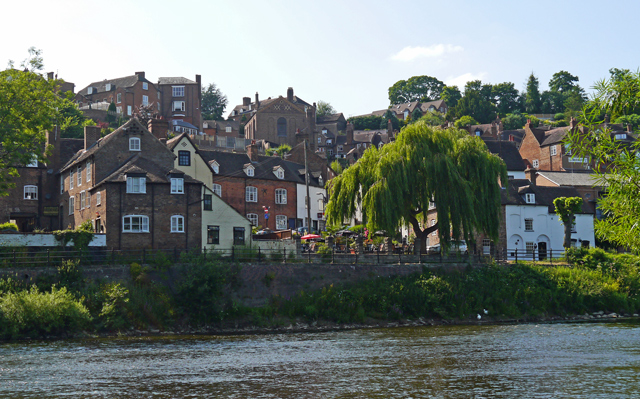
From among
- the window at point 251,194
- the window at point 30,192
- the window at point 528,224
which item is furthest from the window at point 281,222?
the window at point 528,224

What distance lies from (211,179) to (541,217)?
95.5ft

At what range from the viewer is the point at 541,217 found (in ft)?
203

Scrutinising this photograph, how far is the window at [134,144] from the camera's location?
50.5 metres

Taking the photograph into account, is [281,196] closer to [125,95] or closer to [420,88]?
[125,95]

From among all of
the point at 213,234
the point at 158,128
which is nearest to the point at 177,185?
the point at 213,234

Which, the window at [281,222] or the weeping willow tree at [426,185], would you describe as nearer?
the weeping willow tree at [426,185]

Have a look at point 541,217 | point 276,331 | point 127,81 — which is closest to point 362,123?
point 127,81

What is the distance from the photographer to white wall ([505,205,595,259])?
6106 centimetres

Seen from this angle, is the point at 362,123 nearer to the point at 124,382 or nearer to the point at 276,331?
the point at 276,331

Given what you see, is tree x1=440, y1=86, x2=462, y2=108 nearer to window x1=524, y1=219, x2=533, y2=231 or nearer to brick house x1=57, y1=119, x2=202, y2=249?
window x1=524, y1=219, x2=533, y2=231

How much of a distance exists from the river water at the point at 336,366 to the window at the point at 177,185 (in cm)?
1406

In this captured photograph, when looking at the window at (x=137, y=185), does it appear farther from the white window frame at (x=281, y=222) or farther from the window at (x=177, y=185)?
the white window frame at (x=281, y=222)

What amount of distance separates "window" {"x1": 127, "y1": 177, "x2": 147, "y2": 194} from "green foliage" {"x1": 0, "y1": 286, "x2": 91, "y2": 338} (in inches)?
455

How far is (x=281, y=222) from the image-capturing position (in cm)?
6781
